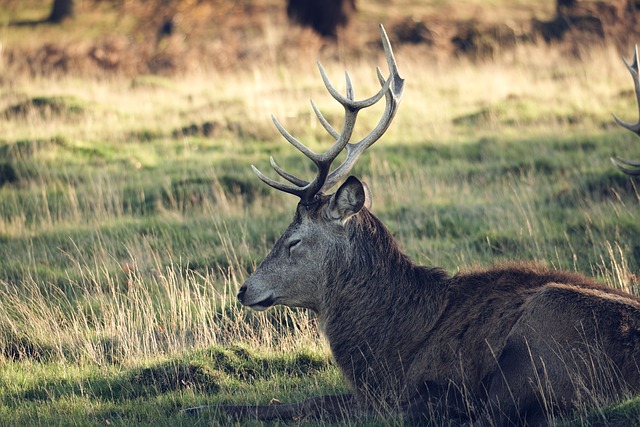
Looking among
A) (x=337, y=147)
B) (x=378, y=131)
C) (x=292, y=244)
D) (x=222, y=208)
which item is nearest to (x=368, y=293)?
(x=292, y=244)

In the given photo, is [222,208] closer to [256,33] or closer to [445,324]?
[445,324]

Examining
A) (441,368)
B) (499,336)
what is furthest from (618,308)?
(441,368)

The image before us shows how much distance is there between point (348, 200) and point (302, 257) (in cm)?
54

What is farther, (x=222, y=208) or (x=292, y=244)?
(x=222, y=208)

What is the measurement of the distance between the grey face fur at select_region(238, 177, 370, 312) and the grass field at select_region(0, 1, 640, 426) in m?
0.78

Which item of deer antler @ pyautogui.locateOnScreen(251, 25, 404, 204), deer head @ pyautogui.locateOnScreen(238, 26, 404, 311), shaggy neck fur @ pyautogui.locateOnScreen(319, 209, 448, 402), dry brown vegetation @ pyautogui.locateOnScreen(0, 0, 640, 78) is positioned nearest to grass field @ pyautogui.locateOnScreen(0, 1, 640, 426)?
shaggy neck fur @ pyautogui.locateOnScreen(319, 209, 448, 402)

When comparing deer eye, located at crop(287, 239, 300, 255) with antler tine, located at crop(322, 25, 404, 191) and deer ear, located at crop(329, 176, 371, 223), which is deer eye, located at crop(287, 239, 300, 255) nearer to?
deer ear, located at crop(329, 176, 371, 223)

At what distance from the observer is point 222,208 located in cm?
1089

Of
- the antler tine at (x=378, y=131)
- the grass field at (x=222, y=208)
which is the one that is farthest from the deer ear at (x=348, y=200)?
the grass field at (x=222, y=208)

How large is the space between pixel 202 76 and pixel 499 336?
14.5 metres

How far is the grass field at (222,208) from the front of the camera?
692 centimetres

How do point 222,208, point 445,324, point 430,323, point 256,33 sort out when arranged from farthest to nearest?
point 256,33 → point 222,208 → point 430,323 → point 445,324

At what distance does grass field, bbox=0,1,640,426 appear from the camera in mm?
6918

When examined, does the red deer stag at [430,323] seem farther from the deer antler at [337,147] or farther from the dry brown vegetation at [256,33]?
the dry brown vegetation at [256,33]
